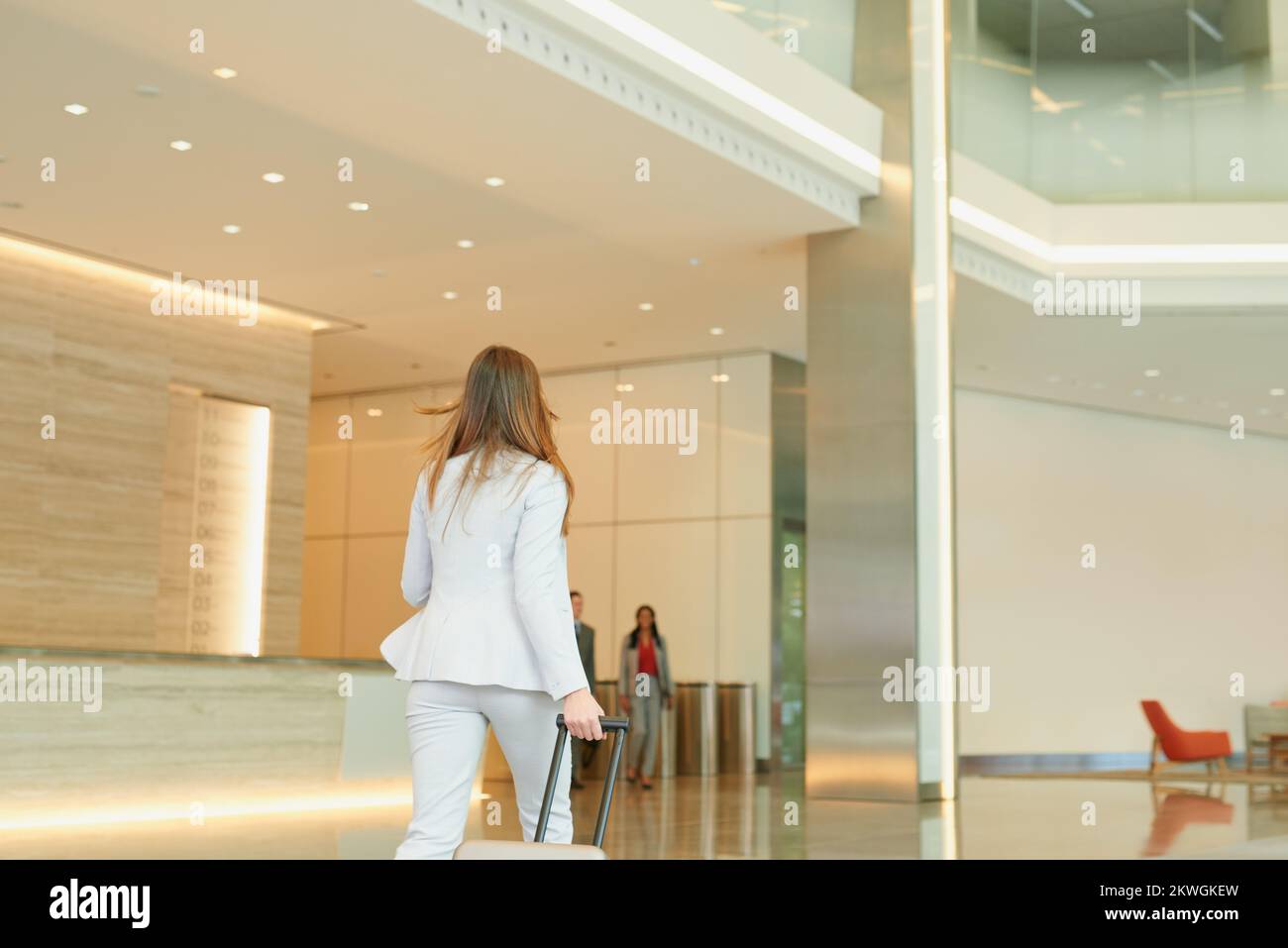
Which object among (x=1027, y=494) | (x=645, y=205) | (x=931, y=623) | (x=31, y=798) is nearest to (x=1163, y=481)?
(x=1027, y=494)

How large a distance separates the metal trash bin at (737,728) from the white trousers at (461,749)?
1244 cm

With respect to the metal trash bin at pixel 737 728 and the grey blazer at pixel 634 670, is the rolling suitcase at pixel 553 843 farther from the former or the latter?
the metal trash bin at pixel 737 728

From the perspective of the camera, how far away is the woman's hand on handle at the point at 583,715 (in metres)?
2.62

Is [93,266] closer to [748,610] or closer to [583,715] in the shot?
[748,610]

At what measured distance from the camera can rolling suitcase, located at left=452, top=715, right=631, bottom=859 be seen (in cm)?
201

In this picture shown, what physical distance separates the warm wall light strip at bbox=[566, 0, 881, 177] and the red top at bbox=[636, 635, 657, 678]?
4871 mm

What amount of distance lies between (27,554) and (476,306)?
483cm

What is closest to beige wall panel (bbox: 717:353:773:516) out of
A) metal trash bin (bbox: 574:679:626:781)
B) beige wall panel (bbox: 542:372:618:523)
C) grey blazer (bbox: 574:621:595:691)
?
beige wall panel (bbox: 542:372:618:523)

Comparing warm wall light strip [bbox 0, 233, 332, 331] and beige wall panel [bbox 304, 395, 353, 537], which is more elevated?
warm wall light strip [bbox 0, 233, 332, 331]

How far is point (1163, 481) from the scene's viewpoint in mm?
18844

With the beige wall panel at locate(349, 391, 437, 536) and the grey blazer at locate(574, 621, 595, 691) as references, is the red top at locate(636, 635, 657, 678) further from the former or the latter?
the beige wall panel at locate(349, 391, 437, 536)

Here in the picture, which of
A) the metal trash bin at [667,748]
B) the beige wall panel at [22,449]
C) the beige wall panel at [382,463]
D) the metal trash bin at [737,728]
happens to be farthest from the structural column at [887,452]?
the beige wall panel at [382,463]

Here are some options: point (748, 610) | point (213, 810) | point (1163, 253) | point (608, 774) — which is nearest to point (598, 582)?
point (748, 610)
